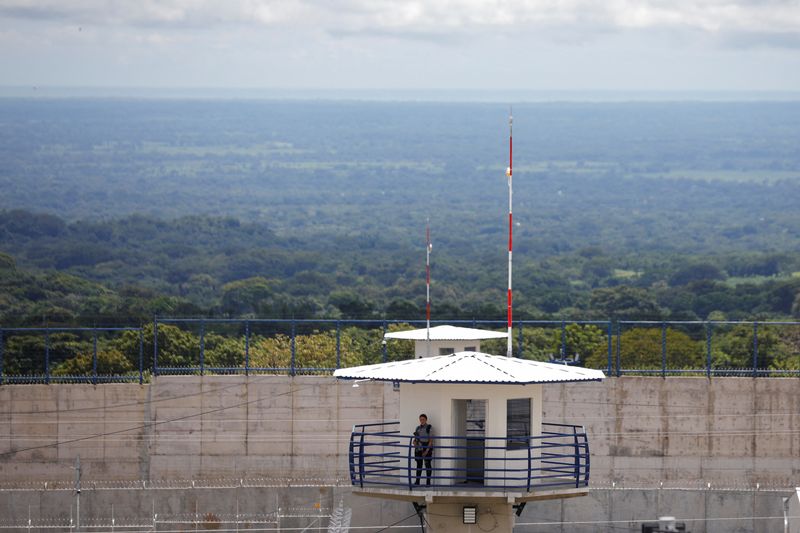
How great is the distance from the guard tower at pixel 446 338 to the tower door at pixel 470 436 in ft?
41.8

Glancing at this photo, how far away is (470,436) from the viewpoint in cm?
2739

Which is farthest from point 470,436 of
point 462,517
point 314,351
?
point 314,351

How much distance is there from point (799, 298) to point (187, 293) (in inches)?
3185

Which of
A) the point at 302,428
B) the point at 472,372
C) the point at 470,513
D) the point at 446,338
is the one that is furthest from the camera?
the point at 302,428

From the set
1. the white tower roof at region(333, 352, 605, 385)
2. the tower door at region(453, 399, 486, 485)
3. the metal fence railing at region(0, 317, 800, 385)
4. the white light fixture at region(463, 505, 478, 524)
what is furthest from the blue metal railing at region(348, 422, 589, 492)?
the metal fence railing at region(0, 317, 800, 385)

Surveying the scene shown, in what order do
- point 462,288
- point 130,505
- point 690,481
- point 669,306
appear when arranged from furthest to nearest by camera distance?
point 462,288, point 669,306, point 690,481, point 130,505

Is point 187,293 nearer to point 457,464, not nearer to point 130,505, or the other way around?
point 130,505

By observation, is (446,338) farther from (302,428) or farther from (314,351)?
(314,351)

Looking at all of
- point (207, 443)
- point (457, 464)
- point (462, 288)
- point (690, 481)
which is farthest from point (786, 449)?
point (462, 288)

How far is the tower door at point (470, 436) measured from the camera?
89.3 ft

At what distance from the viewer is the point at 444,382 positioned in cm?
2689

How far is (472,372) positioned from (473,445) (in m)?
1.29

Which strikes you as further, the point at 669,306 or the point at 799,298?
the point at 669,306

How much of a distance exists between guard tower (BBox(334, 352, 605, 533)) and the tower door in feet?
0.05
